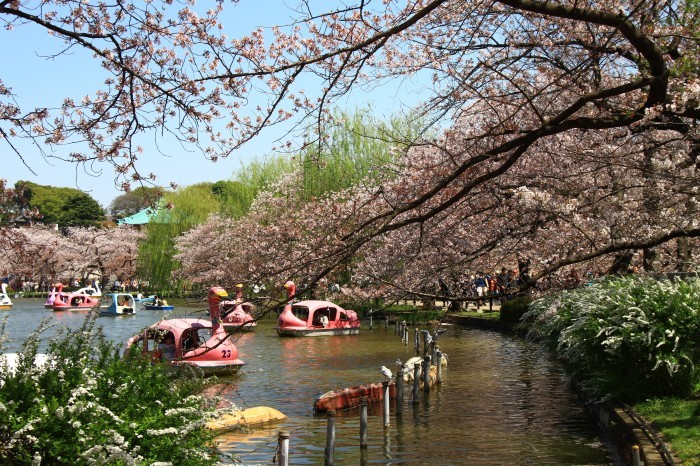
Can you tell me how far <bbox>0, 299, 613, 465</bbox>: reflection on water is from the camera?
11.8 metres

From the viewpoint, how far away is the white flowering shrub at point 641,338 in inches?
433

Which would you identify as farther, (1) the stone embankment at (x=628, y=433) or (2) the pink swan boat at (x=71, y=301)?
(2) the pink swan boat at (x=71, y=301)

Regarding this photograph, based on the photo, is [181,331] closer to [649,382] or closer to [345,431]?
[345,431]

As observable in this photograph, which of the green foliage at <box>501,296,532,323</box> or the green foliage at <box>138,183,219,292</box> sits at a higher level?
the green foliage at <box>138,183,219,292</box>

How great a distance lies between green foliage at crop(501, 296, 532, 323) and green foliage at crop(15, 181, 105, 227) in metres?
66.0

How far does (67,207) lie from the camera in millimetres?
93375

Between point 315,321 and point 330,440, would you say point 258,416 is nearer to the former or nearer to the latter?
point 330,440

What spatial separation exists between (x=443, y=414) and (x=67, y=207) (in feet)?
283

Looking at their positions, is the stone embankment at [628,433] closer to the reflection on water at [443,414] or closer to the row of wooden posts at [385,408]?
the reflection on water at [443,414]

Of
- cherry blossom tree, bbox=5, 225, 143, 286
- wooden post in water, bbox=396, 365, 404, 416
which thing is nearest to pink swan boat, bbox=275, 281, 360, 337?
wooden post in water, bbox=396, 365, 404, 416

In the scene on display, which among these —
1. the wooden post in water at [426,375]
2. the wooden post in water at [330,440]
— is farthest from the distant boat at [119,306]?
the wooden post in water at [330,440]

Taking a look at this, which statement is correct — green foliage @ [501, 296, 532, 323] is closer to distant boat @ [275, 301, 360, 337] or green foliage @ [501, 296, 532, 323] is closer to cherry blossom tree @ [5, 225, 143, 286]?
distant boat @ [275, 301, 360, 337]

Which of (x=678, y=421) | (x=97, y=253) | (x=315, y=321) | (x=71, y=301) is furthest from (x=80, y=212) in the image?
(x=678, y=421)

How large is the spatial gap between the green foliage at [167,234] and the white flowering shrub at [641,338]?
53095mm
